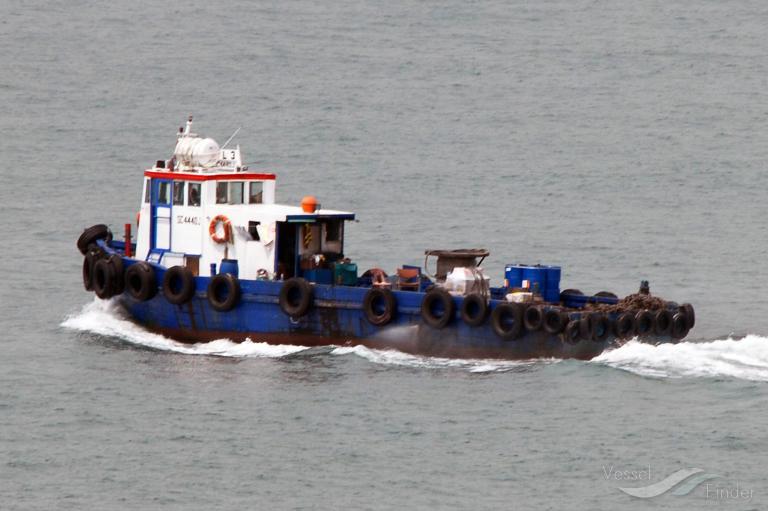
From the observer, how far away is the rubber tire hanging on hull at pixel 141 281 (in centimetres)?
3416

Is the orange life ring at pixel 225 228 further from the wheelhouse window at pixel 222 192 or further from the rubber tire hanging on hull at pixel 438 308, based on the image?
the rubber tire hanging on hull at pixel 438 308

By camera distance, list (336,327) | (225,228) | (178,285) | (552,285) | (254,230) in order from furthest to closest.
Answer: (225,228) → (254,230) → (178,285) → (552,285) → (336,327)

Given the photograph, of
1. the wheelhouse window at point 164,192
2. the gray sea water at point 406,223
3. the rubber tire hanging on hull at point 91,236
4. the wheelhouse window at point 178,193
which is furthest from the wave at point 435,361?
the rubber tire hanging on hull at point 91,236

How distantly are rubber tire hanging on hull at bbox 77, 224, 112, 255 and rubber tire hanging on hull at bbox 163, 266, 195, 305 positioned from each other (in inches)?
136

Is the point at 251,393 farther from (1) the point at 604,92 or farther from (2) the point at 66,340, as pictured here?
(1) the point at 604,92

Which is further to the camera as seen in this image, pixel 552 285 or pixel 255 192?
pixel 255 192

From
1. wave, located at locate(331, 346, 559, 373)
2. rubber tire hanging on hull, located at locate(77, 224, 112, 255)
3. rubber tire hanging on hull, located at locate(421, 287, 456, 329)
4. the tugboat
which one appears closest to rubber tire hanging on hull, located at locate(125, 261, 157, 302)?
the tugboat

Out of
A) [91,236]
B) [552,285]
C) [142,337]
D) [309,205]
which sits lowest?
[142,337]

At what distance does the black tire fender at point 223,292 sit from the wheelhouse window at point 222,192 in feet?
6.37

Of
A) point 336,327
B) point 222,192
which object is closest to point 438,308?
point 336,327

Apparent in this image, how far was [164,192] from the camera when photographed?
35125mm

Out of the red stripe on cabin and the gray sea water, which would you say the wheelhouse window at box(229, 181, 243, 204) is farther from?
the gray sea water

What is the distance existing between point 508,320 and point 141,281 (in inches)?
281

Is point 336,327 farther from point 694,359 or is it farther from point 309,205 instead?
point 694,359
